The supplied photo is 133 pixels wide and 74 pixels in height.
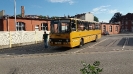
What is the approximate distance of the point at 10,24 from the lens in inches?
1064

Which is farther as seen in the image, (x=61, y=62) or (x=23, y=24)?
(x=23, y=24)

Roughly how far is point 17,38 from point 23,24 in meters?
9.18

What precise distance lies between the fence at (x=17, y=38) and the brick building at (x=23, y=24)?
14.6 feet

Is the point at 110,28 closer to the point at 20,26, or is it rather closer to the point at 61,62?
the point at 20,26

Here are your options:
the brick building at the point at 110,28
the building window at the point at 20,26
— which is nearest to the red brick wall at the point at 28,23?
the building window at the point at 20,26

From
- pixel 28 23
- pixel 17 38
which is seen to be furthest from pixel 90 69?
pixel 28 23

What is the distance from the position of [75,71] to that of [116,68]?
2.10m

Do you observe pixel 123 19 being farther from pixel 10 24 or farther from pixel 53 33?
pixel 53 33

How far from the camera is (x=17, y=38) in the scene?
20719mm

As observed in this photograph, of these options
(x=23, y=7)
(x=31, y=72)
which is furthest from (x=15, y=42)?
(x=23, y=7)

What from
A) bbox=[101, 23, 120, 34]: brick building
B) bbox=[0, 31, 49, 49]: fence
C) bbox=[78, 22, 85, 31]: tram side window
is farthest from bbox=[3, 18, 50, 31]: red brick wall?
bbox=[101, 23, 120, 34]: brick building

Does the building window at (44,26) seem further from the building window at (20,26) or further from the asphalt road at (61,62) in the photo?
the asphalt road at (61,62)

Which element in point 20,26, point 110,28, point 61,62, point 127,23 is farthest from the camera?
point 127,23

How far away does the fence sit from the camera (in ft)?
61.1
